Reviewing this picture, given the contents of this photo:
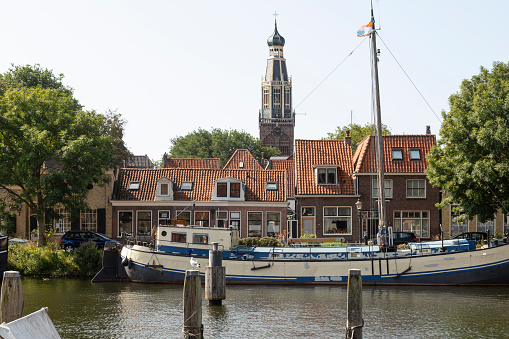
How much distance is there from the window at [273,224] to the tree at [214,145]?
67.2 m

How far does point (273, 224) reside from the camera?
171 feet

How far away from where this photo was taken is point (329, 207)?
2018 inches

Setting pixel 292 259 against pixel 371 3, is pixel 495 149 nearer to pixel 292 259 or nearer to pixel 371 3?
pixel 371 3

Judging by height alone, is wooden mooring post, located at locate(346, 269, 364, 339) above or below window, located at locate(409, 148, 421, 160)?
below

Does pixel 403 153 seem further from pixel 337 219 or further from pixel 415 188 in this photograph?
pixel 337 219

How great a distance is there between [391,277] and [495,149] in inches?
408

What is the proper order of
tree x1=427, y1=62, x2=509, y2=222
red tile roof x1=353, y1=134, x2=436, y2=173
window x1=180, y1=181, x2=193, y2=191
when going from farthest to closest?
window x1=180, y1=181, x2=193, y2=191
red tile roof x1=353, y1=134, x2=436, y2=173
tree x1=427, y1=62, x2=509, y2=222

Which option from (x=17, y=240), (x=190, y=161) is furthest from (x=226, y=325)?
(x=190, y=161)

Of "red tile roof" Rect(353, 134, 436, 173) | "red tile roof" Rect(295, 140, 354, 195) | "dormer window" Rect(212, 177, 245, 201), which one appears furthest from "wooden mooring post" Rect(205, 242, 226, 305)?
"red tile roof" Rect(353, 134, 436, 173)

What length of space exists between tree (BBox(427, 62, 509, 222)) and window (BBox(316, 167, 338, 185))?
9910 mm

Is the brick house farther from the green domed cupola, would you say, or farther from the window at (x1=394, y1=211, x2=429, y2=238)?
the green domed cupola

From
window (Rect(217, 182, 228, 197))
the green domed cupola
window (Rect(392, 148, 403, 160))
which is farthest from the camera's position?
the green domed cupola

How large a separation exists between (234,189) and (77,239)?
1279 cm

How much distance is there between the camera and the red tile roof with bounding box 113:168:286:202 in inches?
2069
